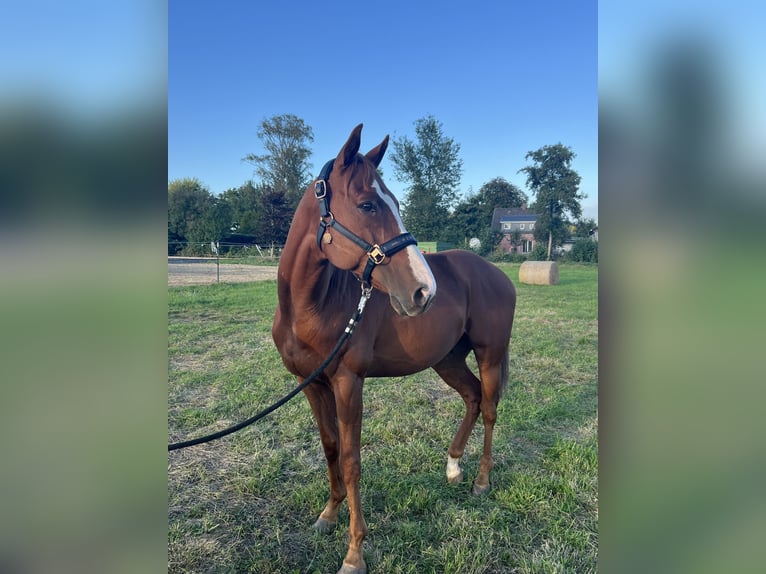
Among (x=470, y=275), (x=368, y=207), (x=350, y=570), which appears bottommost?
(x=350, y=570)

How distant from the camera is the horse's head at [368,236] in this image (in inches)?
74.5

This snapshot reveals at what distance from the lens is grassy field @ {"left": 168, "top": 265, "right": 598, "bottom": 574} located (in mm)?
2309

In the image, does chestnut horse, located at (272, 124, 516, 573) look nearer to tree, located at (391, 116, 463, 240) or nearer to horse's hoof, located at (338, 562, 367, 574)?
horse's hoof, located at (338, 562, 367, 574)

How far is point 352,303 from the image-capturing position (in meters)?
2.26

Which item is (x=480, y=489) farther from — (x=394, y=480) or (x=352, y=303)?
(x=352, y=303)

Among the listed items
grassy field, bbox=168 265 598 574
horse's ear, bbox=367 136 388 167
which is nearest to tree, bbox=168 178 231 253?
grassy field, bbox=168 265 598 574

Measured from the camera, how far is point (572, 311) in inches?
383

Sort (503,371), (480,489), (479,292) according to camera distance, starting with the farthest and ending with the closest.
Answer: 1. (503,371)
2. (479,292)
3. (480,489)

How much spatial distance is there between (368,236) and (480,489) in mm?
2162

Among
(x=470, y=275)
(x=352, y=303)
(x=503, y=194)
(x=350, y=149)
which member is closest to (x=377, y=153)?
(x=350, y=149)

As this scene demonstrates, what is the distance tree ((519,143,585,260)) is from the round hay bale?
959cm

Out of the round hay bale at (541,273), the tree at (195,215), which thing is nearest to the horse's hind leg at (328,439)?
the round hay bale at (541,273)

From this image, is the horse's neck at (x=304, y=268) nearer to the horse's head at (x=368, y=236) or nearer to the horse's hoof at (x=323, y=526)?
the horse's head at (x=368, y=236)
